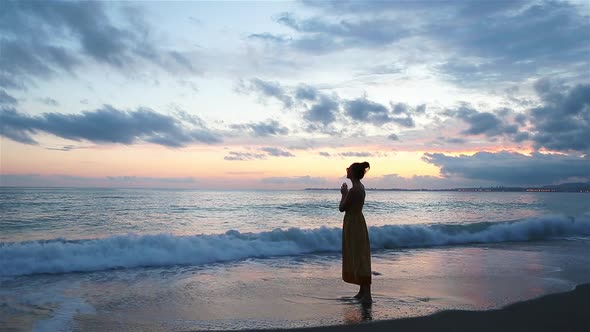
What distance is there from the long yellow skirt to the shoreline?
1101 mm

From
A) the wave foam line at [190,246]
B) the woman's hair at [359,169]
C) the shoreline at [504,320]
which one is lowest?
the wave foam line at [190,246]

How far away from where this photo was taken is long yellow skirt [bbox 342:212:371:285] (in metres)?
6.39

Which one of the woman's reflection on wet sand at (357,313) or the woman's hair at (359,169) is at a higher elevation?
the woman's hair at (359,169)

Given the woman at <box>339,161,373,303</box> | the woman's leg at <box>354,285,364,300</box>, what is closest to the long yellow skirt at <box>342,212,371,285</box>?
the woman at <box>339,161,373,303</box>

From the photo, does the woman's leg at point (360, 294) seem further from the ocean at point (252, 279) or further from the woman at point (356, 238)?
the ocean at point (252, 279)

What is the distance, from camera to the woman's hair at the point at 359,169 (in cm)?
643

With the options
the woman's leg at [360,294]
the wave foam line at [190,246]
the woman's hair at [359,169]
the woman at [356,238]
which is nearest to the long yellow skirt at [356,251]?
the woman at [356,238]

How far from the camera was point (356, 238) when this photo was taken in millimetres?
6445

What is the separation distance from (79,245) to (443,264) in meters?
9.03

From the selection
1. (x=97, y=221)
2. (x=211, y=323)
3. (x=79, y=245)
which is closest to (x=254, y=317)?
(x=211, y=323)

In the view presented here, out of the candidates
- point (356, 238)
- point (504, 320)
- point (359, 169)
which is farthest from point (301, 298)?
point (504, 320)

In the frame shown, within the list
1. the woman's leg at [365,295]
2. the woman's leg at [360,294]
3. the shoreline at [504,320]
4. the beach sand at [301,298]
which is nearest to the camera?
the shoreline at [504,320]

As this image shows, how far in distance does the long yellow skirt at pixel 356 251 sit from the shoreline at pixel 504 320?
3.61 ft

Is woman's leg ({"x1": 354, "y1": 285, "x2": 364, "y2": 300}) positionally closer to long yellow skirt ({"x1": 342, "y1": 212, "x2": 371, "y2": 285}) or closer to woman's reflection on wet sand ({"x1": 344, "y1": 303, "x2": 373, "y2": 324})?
long yellow skirt ({"x1": 342, "y1": 212, "x2": 371, "y2": 285})
